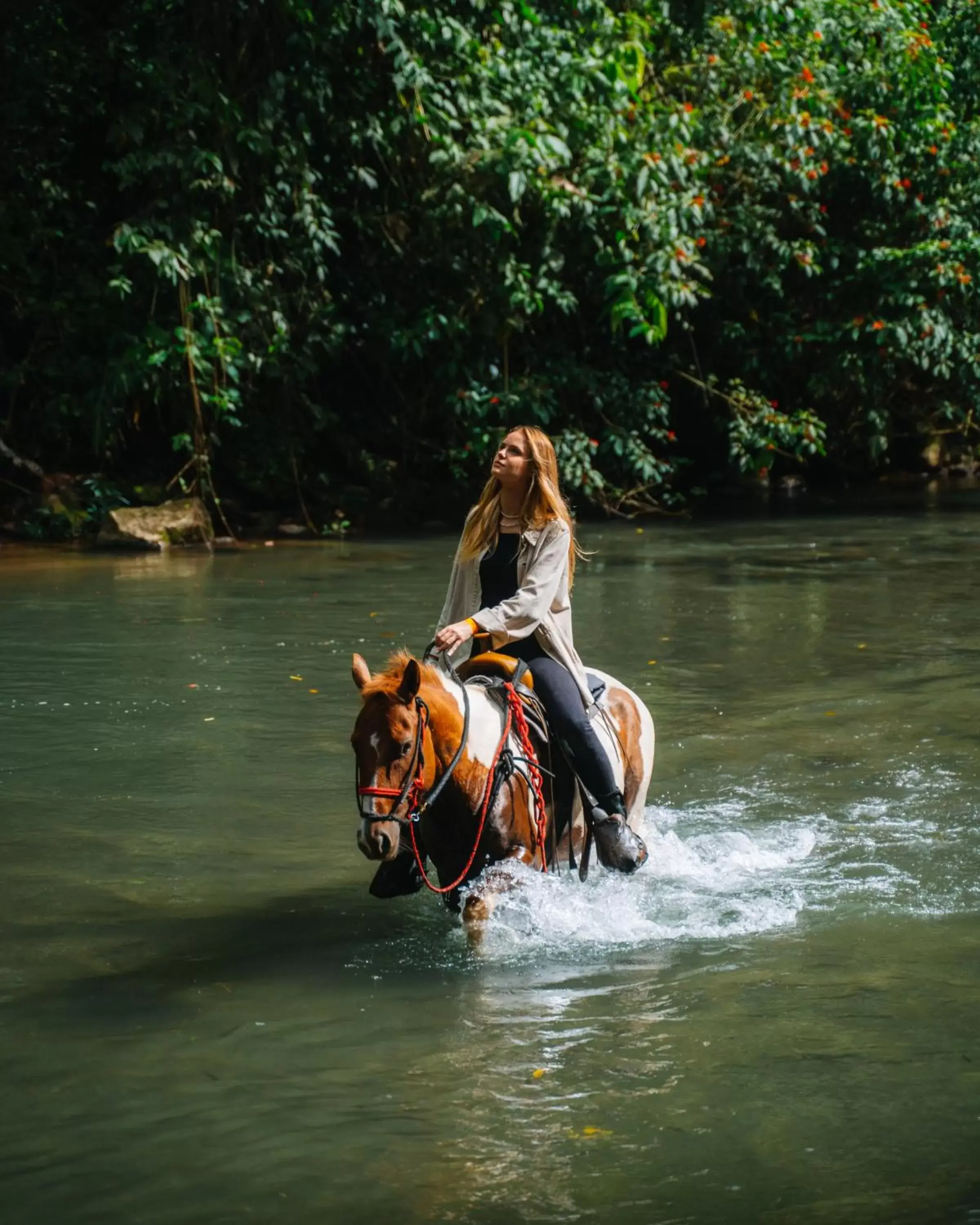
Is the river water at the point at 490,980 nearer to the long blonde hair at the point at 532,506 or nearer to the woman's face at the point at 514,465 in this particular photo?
the long blonde hair at the point at 532,506

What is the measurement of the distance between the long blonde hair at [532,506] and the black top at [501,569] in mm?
38

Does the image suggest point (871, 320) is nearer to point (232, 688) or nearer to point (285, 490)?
point (285, 490)

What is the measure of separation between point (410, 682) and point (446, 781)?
0.46m

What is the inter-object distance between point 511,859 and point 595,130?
16304 millimetres

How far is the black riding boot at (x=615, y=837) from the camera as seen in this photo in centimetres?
668

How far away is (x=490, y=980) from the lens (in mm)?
5988

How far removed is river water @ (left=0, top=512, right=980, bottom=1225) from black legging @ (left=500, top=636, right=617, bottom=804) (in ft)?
1.38

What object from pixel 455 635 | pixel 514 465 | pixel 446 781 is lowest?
pixel 446 781

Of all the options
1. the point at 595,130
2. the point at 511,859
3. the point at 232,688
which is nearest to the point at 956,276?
the point at 595,130

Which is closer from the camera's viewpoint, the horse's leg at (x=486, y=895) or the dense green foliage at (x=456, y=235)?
the horse's leg at (x=486, y=895)

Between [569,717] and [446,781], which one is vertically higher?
[569,717]

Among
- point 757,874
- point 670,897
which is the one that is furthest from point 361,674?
point 757,874

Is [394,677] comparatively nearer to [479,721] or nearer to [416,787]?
[416,787]

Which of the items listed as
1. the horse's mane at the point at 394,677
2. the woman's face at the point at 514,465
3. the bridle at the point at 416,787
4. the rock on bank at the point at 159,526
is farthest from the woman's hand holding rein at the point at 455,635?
the rock on bank at the point at 159,526
